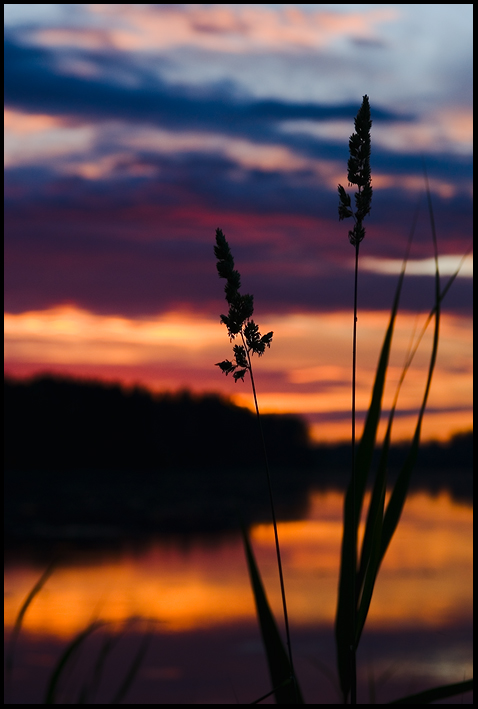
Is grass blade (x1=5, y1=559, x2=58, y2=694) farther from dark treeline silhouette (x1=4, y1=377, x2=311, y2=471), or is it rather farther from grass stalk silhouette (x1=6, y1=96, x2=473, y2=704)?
dark treeline silhouette (x1=4, y1=377, x2=311, y2=471)

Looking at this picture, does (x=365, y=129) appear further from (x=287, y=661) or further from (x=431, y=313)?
(x=287, y=661)

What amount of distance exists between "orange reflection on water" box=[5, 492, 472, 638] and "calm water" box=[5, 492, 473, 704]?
0.15 ft

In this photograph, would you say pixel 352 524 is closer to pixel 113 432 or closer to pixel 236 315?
pixel 236 315

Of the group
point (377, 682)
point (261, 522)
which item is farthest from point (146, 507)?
point (377, 682)

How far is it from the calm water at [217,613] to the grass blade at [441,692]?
5474mm

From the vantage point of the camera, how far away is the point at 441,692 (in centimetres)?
131

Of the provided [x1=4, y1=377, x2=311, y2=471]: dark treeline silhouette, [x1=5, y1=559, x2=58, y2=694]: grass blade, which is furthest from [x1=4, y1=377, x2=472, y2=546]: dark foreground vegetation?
[x1=5, y1=559, x2=58, y2=694]: grass blade

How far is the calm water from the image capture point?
10.6 meters

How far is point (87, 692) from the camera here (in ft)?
5.44

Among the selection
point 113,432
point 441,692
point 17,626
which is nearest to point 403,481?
point 441,692

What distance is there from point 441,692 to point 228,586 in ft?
60.6

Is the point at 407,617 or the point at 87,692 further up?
the point at 87,692

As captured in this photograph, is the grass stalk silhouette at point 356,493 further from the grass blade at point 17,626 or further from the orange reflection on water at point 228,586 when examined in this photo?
the orange reflection on water at point 228,586

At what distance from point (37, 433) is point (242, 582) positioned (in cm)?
2354
